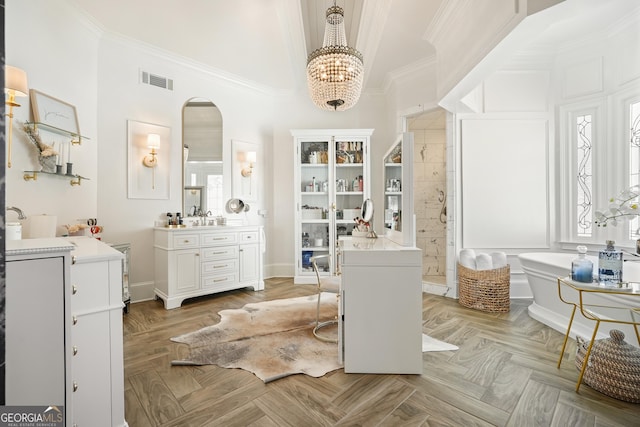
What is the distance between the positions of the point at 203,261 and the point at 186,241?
351mm

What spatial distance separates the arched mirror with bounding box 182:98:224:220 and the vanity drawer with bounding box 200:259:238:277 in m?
0.82

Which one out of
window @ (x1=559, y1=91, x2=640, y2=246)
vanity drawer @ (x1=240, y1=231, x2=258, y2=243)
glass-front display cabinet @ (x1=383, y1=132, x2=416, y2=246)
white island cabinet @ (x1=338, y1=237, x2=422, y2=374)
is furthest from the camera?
vanity drawer @ (x1=240, y1=231, x2=258, y2=243)

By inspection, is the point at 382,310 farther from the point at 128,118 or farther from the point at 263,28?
the point at 128,118

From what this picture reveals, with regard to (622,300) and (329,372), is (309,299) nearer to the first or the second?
(329,372)

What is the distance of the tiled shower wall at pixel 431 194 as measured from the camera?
5320 millimetres

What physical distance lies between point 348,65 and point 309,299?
9.24ft

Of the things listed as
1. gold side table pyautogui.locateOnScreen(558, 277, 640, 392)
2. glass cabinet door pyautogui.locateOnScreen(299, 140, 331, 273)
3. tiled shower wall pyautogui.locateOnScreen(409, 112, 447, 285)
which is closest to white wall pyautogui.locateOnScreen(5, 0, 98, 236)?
glass cabinet door pyautogui.locateOnScreen(299, 140, 331, 273)

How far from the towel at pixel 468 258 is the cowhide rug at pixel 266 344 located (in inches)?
69.1

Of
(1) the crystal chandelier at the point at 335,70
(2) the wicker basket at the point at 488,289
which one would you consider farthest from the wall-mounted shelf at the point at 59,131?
(2) the wicker basket at the point at 488,289

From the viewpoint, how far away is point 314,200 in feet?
16.3

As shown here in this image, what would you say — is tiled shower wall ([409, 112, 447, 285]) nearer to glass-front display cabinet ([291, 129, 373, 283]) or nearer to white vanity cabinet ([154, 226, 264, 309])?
glass-front display cabinet ([291, 129, 373, 283])

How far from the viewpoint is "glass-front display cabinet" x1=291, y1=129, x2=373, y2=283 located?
4777 millimetres

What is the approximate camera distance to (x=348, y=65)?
Result: 2.66 metres

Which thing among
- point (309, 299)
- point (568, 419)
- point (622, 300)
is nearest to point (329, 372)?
point (568, 419)
